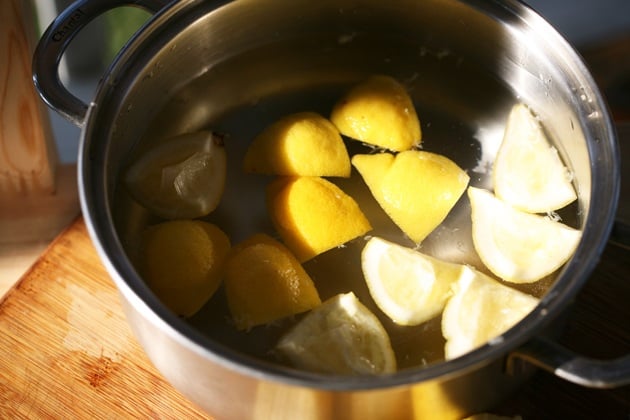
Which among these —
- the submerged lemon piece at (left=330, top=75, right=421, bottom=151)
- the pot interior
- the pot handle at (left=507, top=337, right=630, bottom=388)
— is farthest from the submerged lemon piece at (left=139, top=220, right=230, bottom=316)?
the pot handle at (left=507, top=337, right=630, bottom=388)

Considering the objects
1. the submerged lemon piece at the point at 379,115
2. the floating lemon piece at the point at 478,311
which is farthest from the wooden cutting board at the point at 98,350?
the submerged lemon piece at the point at 379,115

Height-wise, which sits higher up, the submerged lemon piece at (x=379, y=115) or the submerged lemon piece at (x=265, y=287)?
the submerged lemon piece at (x=379, y=115)

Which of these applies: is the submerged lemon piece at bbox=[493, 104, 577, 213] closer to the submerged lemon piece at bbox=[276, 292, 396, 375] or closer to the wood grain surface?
the submerged lemon piece at bbox=[276, 292, 396, 375]

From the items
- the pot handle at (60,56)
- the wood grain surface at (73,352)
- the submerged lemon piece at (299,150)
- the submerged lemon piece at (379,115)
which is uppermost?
the pot handle at (60,56)

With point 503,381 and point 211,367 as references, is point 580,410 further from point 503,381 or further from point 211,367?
point 211,367

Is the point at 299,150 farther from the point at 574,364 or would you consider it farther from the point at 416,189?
the point at 574,364

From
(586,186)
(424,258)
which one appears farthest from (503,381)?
(586,186)

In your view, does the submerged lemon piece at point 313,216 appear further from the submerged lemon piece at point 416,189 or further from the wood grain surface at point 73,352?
the wood grain surface at point 73,352
